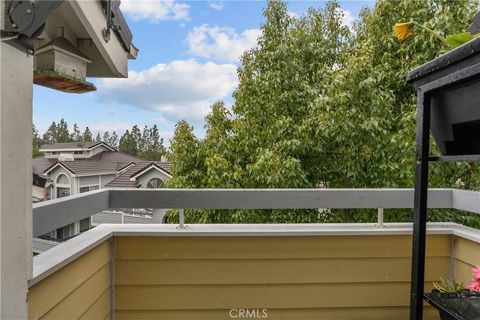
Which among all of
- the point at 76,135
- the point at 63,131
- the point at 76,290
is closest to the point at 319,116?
the point at 76,290

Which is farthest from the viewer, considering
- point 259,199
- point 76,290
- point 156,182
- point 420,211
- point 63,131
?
point 156,182

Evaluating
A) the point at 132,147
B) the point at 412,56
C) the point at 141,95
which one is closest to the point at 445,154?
the point at 412,56

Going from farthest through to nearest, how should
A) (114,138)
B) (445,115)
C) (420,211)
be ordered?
(114,138) < (420,211) < (445,115)

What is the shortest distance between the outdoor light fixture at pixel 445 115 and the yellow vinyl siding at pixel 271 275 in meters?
0.65

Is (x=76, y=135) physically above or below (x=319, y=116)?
below

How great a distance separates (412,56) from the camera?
4.41m

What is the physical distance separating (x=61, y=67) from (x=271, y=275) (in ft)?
3.99

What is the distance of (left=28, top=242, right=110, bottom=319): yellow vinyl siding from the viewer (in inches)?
37.5

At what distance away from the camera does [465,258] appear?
162 cm

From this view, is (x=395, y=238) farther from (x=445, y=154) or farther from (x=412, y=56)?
(x=412, y=56)

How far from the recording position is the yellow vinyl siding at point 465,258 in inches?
61.5

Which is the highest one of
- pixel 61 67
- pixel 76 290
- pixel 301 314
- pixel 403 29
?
pixel 403 29
